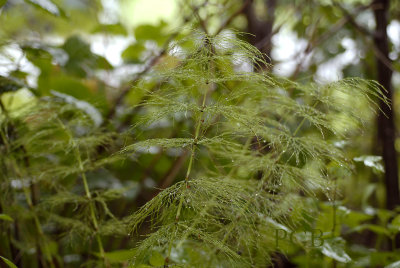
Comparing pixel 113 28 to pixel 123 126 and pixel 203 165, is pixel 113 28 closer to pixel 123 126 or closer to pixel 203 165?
pixel 123 126

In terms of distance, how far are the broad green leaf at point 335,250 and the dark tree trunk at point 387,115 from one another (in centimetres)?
63

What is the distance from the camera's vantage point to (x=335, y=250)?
29.6 inches

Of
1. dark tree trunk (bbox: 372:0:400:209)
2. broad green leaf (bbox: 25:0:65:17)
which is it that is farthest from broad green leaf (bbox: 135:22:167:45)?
dark tree trunk (bbox: 372:0:400:209)

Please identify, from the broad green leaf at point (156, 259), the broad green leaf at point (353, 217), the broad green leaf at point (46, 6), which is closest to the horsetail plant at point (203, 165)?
the broad green leaf at point (156, 259)

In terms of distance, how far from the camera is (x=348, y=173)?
2.40ft

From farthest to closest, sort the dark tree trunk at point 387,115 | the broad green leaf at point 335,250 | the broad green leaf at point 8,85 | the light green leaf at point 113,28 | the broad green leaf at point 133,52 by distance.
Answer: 1. the broad green leaf at point 133,52
2. the light green leaf at point 113,28
3. the dark tree trunk at point 387,115
4. the broad green leaf at point 8,85
5. the broad green leaf at point 335,250

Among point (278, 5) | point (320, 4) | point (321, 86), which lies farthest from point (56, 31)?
point (321, 86)

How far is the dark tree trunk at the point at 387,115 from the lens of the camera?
1303 mm

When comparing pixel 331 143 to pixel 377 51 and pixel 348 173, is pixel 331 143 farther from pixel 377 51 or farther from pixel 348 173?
pixel 377 51

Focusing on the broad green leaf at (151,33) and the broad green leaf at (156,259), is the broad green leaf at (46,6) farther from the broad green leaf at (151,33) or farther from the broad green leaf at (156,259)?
the broad green leaf at (156,259)

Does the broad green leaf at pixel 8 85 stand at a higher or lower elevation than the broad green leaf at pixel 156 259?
higher

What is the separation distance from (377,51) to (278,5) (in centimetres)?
58

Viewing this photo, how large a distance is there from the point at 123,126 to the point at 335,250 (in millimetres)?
898

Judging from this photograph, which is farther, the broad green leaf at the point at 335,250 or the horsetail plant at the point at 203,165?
the broad green leaf at the point at 335,250
